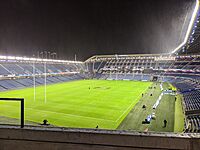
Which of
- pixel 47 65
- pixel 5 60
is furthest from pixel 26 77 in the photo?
pixel 47 65

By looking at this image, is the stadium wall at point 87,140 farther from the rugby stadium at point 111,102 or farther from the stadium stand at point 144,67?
the stadium stand at point 144,67

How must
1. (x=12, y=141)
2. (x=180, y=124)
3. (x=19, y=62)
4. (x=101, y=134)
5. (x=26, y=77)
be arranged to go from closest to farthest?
1. (x=101, y=134)
2. (x=12, y=141)
3. (x=180, y=124)
4. (x=26, y=77)
5. (x=19, y=62)

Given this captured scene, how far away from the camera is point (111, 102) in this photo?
102ft

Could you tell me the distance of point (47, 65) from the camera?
267 feet

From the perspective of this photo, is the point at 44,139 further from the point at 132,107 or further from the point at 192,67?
the point at 192,67

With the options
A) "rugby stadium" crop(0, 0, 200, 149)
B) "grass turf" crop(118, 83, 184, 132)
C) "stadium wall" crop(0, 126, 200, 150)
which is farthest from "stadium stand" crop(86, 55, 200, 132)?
"stadium wall" crop(0, 126, 200, 150)

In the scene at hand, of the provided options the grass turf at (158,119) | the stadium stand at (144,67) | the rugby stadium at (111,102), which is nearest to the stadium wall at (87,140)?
the rugby stadium at (111,102)

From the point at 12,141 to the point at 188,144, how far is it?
404 cm

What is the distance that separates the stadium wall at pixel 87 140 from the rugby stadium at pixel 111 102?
0.03 metres

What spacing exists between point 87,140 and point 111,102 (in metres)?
26.4

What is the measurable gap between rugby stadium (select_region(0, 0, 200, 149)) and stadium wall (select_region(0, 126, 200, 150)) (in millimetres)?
33

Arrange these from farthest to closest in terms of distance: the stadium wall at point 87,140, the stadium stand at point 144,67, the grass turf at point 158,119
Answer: the stadium stand at point 144,67 → the grass turf at point 158,119 → the stadium wall at point 87,140

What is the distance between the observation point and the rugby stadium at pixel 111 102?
15.3 m

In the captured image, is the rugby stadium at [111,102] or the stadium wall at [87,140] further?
the rugby stadium at [111,102]
